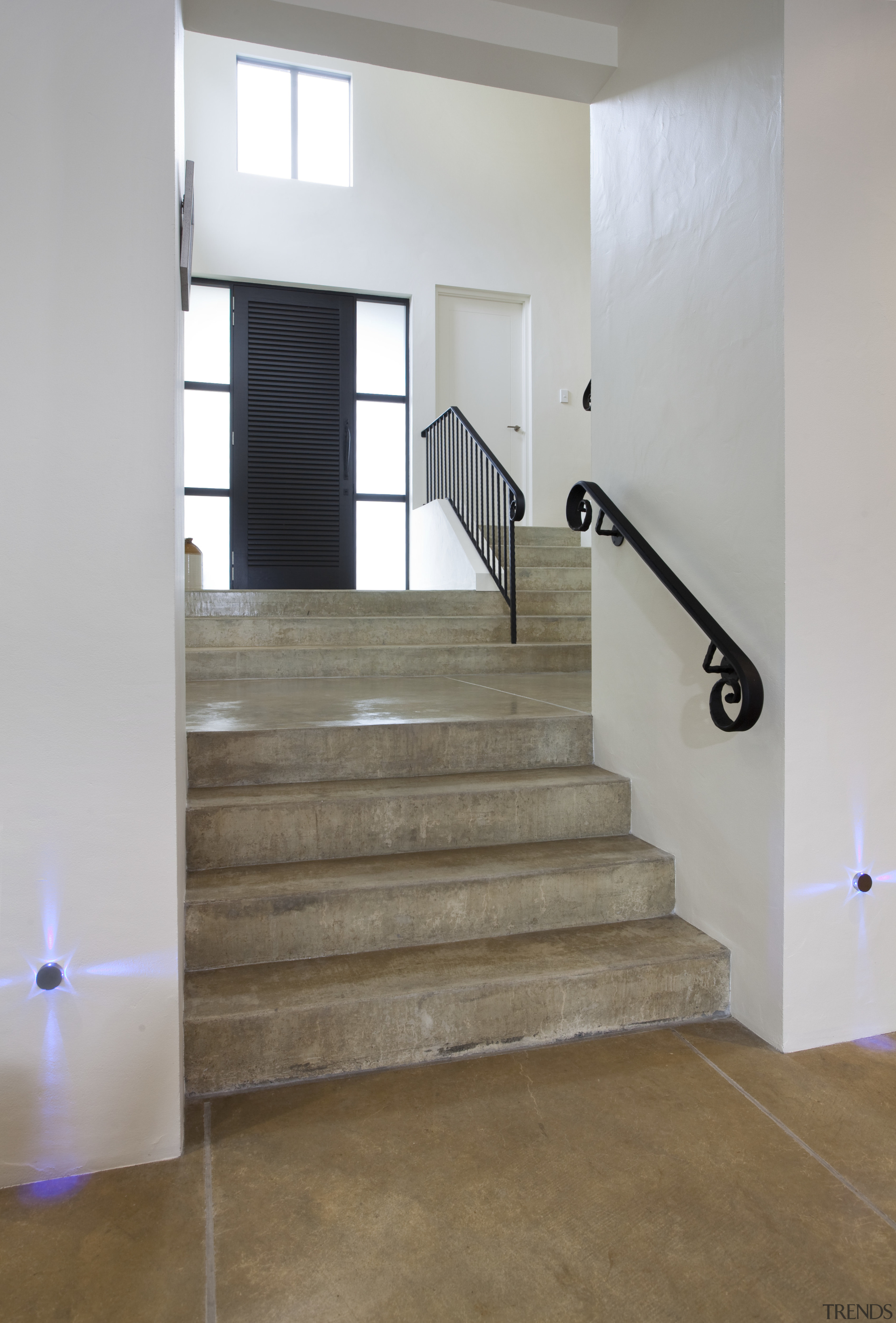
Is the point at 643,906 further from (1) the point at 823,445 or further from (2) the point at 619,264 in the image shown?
(2) the point at 619,264

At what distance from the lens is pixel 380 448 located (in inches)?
277

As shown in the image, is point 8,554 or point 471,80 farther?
point 471,80

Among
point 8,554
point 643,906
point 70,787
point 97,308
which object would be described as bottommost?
point 643,906

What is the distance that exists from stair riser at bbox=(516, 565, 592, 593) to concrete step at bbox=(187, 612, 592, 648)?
40 centimetres

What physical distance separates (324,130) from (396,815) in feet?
22.1

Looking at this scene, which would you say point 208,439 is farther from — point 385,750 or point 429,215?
point 385,750

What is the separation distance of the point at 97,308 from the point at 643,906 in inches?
71.8

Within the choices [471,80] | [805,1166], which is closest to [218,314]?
[471,80]

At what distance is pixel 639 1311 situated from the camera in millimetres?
1082

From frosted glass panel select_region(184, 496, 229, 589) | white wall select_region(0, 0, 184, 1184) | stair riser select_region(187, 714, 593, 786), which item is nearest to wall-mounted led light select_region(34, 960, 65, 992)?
white wall select_region(0, 0, 184, 1184)

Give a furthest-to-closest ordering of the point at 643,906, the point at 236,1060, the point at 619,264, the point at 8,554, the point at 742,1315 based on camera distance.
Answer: the point at 619,264
the point at 643,906
the point at 236,1060
the point at 8,554
the point at 742,1315

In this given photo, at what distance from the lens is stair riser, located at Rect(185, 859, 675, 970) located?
70.4 inches

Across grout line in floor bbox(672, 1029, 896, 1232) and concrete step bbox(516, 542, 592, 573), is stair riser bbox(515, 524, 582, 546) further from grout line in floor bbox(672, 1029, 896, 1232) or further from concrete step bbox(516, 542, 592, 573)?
grout line in floor bbox(672, 1029, 896, 1232)

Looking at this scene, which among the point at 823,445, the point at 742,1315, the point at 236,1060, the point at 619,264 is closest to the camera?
the point at 742,1315
